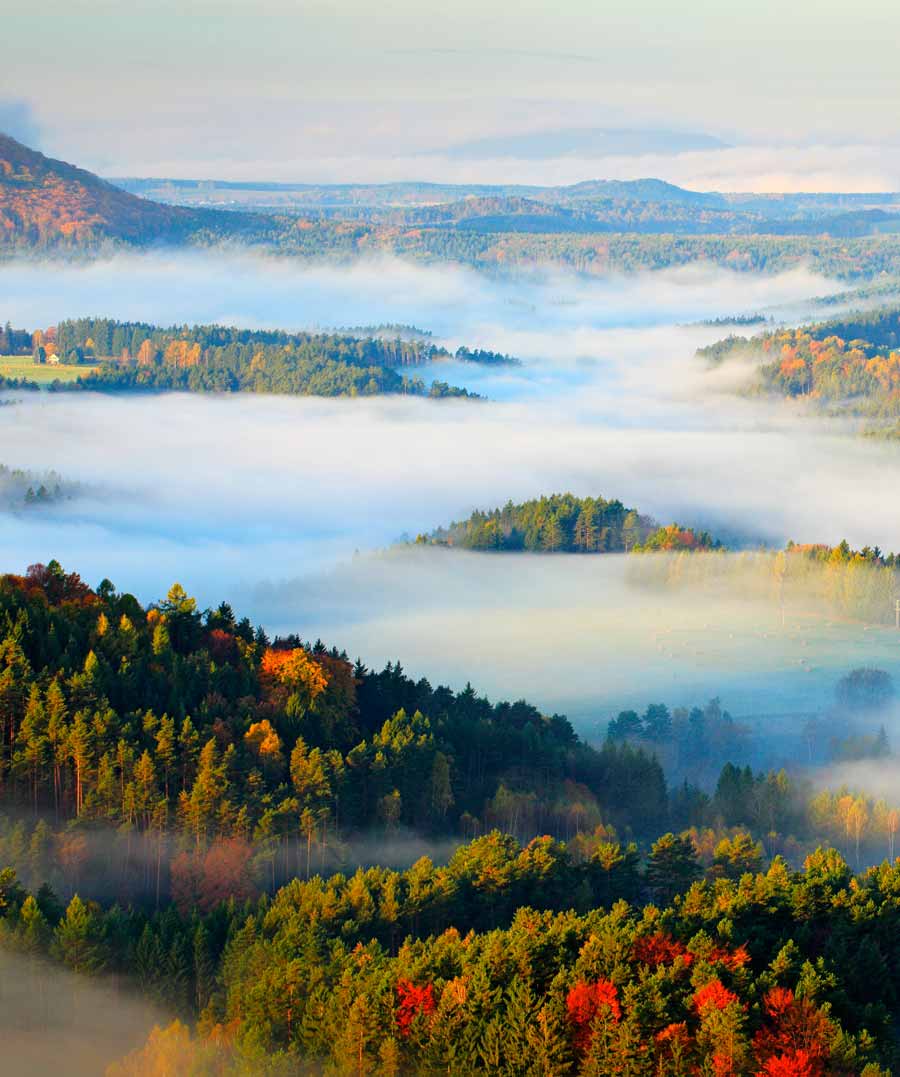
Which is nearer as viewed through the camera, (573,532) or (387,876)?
(387,876)

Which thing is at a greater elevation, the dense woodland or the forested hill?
the dense woodland

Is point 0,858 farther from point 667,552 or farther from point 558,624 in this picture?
point 667,552

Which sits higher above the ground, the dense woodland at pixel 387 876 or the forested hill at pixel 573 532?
the dense woodland at pixel 387 876

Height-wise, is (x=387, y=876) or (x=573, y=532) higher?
(x=387, y=876)

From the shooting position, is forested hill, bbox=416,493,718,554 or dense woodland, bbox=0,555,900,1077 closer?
dense woodland, bbox=0,555,900,1077
